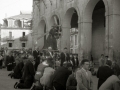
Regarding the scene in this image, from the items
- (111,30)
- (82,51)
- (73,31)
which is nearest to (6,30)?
(73,31)

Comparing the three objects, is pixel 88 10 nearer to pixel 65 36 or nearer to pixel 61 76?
pixel 65 36

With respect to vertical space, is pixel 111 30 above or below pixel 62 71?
above

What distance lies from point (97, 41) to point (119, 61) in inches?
367

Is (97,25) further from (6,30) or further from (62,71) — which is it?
(6,30)

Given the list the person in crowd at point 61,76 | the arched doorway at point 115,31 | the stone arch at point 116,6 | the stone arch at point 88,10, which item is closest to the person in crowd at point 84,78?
the person in crowd at point 61,76

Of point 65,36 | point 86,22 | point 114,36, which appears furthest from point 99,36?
point 114,36

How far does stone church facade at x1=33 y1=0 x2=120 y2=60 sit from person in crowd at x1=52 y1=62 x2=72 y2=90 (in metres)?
8.27

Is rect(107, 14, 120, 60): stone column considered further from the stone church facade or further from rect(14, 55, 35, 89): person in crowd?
rect(14, 55, 35, 89): person in crowd

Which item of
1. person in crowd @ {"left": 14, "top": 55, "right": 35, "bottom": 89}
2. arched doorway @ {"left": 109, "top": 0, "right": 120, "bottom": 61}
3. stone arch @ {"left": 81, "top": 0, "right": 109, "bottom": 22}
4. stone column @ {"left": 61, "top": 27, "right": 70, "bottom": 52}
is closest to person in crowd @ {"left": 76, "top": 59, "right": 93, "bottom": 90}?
person in crowd @ {"left": 14, "top": 55, "right": 35, "bottom": 89}

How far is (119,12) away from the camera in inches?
585

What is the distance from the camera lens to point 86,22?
18469mm

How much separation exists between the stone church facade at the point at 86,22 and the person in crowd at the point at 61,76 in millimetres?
8271

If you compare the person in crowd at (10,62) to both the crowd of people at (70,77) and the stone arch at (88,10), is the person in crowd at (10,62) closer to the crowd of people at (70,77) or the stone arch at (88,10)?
the stone arch at (88,10)

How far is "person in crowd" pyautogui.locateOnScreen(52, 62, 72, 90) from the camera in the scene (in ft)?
23.3
